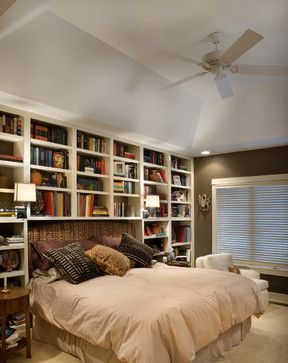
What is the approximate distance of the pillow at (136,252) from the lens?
4.05 metres

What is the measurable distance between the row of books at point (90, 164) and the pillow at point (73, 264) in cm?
121

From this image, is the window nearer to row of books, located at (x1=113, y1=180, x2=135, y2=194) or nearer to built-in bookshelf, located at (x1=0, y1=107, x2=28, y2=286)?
row of books, located at (x1=113, y1=180, x2=135, y2=194)

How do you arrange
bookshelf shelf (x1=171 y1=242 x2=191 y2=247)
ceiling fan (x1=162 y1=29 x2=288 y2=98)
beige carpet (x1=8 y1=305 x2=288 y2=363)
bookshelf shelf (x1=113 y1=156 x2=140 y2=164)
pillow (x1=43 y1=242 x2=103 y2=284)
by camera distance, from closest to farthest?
ceiling fan (x1=162 y1=29 x2=288 y2=98) < beige carpet (x1=8 y1=305 x2=288 y2=363) < pillow (x1=43 y1=242 x2=103 y2=284) < bookshelf shelf (x1=113 y1=156 x2=140 y2=164) < bookshelf shelf (x1=171 y1=242 x2=191 y2=247)

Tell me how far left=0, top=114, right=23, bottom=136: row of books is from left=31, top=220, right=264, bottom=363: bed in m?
1.62

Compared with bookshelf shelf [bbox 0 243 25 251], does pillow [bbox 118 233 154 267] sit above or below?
below

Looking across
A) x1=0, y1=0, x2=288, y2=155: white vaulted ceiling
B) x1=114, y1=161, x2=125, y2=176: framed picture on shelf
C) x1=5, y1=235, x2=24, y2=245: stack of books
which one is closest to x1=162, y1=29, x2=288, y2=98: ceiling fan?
x1=0, y1=0, x2=288, y2=155: white vaulted ceiling

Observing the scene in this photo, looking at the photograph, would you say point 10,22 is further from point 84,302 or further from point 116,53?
point 84,302

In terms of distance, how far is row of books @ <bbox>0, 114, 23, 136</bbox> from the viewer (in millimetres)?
3475

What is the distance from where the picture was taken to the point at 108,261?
3541mm

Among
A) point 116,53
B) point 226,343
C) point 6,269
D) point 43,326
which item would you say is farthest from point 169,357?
point 116,53

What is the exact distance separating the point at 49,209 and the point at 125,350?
2052 mm

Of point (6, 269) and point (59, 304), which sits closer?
point (59, 304)

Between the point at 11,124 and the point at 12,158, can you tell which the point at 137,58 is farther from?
the point at 12,158

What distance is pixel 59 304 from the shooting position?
2.96m
